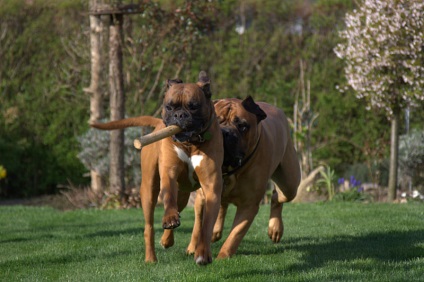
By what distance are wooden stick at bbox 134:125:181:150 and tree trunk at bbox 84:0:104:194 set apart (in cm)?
962

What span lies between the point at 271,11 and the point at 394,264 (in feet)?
36.1

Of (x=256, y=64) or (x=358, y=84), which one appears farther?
(x=256, y=64)

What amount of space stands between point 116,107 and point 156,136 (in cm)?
872

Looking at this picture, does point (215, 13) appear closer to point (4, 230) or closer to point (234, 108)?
point (4, 230)

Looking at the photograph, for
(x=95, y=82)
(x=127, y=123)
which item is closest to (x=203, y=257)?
(x=127, y=123)

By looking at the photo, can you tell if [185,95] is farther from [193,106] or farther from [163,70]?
[163,70]

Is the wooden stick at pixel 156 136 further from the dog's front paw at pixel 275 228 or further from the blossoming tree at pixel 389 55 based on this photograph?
the blossoming tree at pixel 389 55

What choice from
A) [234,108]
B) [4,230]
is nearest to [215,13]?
[4,230]

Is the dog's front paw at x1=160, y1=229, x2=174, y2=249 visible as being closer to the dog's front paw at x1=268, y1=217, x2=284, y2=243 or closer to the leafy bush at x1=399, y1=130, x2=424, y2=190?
the dog's front paw at x1=268, y1=217, x2=284, y2=243

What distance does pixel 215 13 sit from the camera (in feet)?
53.5

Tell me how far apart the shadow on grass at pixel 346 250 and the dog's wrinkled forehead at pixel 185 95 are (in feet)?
4.42

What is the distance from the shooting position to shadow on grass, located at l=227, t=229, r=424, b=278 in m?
6.50

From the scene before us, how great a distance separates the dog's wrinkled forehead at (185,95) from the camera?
5.88 meters

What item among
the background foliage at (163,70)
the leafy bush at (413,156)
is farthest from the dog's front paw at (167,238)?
the background foliage at (163,70)
